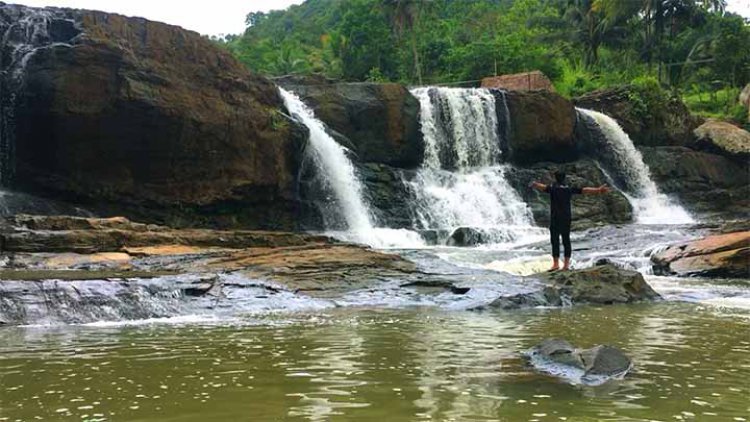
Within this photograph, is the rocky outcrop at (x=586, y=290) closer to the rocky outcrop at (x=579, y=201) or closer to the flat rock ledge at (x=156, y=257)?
the flat rock ledge at (x=156, y=257)

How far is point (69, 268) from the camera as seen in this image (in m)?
10.3

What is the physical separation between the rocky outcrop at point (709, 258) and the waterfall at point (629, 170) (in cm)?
1339

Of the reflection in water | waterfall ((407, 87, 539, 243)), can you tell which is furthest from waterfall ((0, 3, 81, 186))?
the reflection in water

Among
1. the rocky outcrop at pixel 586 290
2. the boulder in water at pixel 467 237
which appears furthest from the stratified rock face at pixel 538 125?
the rocky outcrop at pixel 586 290

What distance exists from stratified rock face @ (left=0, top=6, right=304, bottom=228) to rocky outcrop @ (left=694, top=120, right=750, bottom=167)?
19391 millimetres

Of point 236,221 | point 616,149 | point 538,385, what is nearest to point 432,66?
point 616,149

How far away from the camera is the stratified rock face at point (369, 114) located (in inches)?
973

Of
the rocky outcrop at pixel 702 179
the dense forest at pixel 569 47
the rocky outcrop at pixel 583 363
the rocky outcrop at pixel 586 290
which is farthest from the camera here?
the dense forest at pixel 569 47

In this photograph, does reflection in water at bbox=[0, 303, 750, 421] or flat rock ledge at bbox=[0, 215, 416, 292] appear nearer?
reflection in water at bbox=[0, 303, 750, 421]

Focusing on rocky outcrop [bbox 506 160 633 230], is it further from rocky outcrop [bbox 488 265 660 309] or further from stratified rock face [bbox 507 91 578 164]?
rocky outcrop [bbox 488 265 660 309]

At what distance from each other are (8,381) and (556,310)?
19.4 feet

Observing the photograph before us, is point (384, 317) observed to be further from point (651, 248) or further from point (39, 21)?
point (39, 21)

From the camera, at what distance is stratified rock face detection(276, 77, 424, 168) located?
2472cm

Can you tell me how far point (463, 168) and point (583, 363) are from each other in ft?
72.6
